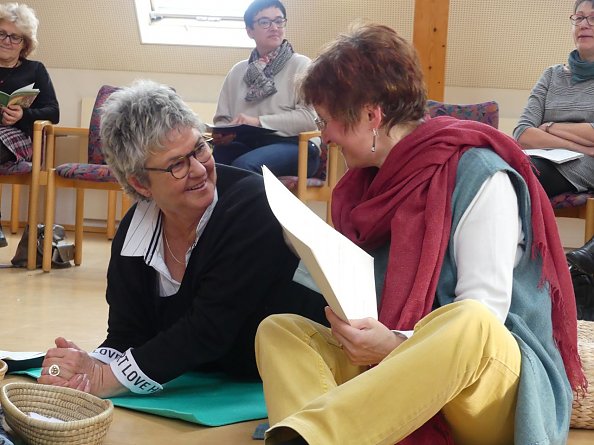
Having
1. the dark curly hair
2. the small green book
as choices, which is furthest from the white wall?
the dark curly hair

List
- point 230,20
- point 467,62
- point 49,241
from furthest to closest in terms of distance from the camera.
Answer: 1. point 230,20
2. point 467,62
3. point 49,241

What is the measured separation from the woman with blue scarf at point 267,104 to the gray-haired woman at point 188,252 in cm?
186

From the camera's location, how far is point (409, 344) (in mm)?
1562

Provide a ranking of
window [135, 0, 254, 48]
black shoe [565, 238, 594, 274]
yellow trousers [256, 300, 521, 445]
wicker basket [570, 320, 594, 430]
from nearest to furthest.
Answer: yellow trousers [256, 300, 521, 445] < wicker basket [570, 320, 594, 430] < black shoe [565, 238, 594, 274] < window [135, 0, 254, 48]

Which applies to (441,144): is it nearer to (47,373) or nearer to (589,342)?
(589,342)

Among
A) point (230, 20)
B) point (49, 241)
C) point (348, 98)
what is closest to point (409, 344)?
point (348, 98)

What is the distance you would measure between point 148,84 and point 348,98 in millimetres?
560

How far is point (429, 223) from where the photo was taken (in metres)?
1.69

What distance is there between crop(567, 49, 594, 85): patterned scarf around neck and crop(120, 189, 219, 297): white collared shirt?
2112 millimetres

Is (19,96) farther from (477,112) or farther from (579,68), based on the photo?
(579,68)

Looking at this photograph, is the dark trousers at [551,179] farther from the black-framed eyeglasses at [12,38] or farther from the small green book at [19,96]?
the black-framed eyeglasses at [12,38]

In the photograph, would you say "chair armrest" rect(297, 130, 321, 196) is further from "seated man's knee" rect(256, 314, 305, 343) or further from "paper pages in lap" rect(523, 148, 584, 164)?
"seated man's knee" rect(256, 314, 305, 343)

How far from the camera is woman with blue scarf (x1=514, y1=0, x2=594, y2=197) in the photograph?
12.1 ft

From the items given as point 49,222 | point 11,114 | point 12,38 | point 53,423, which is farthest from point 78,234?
point 53,423
